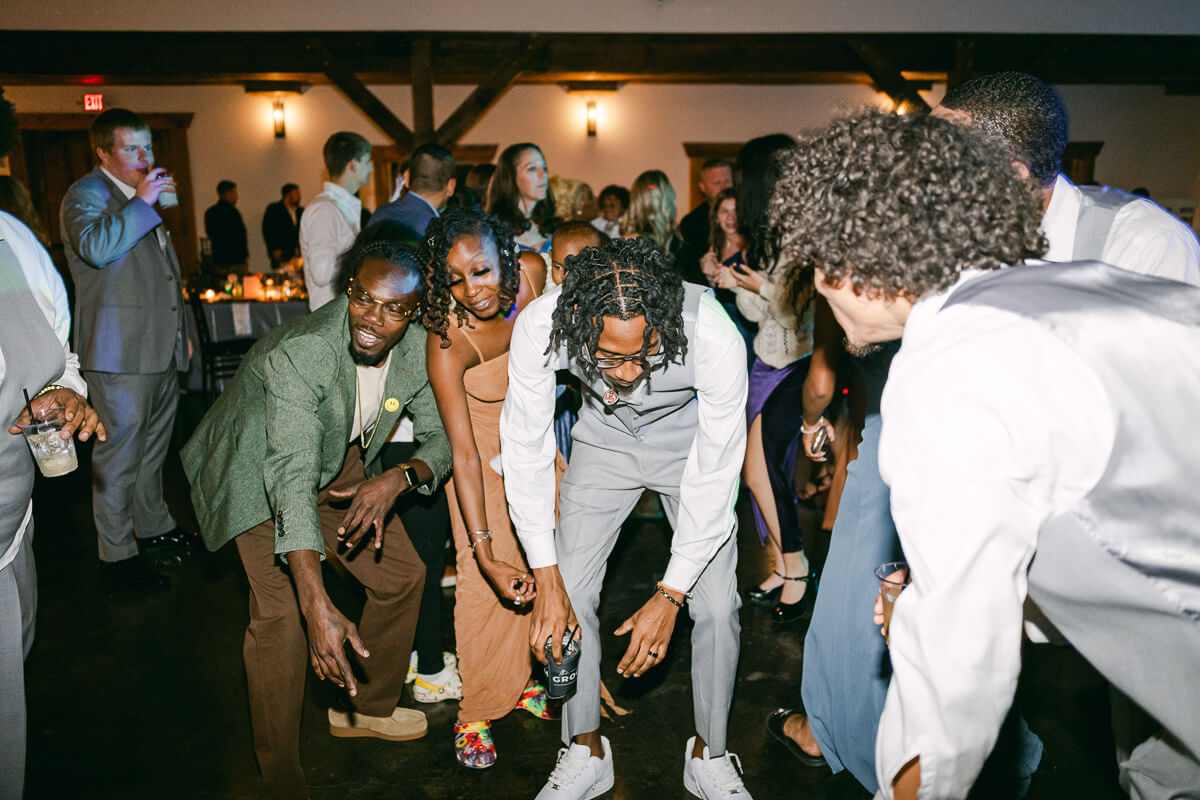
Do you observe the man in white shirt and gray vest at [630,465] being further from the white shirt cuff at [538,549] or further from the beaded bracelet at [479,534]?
the beaded bracelet at [479,534]

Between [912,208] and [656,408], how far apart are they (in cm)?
114

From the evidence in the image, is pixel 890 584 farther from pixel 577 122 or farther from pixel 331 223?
pixel 577 122

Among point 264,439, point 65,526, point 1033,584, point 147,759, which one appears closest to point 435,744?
point 147,759

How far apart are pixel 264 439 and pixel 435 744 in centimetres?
110

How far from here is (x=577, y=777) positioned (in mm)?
2172

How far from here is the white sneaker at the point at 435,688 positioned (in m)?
2.71

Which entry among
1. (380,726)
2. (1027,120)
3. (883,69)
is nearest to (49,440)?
(380,726)

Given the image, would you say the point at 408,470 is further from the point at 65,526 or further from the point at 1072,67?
the point at 1072,67

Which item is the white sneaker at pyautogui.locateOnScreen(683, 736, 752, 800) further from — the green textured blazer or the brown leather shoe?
the green textured blazer

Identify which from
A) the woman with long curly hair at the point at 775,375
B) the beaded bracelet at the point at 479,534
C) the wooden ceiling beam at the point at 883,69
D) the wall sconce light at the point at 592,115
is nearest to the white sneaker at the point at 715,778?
the beaded bracelet at the point at 479,534

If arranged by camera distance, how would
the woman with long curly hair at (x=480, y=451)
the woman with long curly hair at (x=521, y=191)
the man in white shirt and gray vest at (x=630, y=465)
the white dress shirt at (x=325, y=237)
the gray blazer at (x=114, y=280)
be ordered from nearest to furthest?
the man in white shirt and gray vest at (x=630, y=465), the woman with long curly hair at (x=480, y=451), the gray blazer at (x=114, y=280), the woman with long curly hair at (x=521, y=191), the white dress shirt at (x=325, y=237)

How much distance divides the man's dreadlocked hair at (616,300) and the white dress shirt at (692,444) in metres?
0.07

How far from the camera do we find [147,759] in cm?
242

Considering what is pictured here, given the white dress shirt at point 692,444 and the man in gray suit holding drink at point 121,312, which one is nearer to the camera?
the white dress shirt at point 692,444
